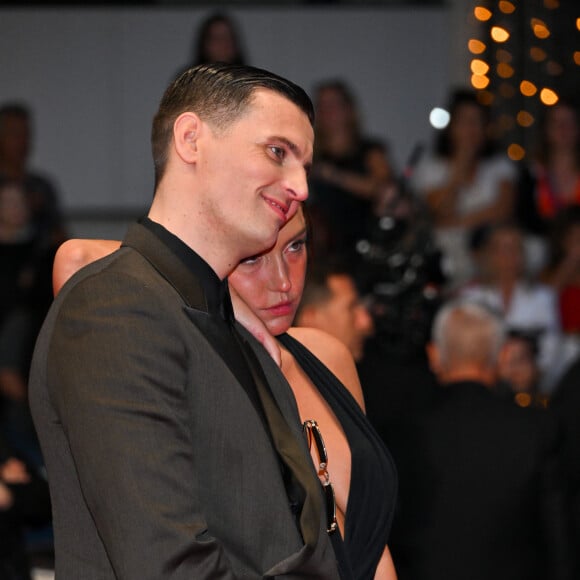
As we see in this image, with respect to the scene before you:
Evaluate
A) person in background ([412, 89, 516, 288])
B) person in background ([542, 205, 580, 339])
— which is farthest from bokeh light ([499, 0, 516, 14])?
person in background ([542, 205, 580, 339])

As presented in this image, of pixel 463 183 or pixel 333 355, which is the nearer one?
pixel 333 355

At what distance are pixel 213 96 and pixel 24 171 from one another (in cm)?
531

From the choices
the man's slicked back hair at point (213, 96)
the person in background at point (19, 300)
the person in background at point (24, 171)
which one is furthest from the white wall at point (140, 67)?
the man's slicked back hair at point (213, 96)

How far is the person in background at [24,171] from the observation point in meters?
6.58

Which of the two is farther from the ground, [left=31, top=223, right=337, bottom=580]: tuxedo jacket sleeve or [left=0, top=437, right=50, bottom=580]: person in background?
[left=31, top=223, right=337, bottom=580]: tuxedo jacket sleeve

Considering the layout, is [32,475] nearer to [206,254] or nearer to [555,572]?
[555,572]

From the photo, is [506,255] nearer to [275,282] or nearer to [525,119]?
[525,119]

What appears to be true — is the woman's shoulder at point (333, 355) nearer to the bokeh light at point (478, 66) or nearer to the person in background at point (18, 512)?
the person in background at point (18, 512)

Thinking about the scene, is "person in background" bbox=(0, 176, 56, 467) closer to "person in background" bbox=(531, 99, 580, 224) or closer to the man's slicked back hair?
"person in background" bbox=(531, 99, 580, 224)

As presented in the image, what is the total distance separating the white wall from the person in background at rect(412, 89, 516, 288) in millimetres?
1184

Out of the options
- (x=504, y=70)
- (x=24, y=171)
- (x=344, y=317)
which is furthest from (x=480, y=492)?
(x=504, y=70)

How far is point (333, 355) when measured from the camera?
2.32m

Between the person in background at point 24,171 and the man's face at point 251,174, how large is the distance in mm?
5028

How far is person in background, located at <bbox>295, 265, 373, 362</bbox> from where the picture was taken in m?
4.07
